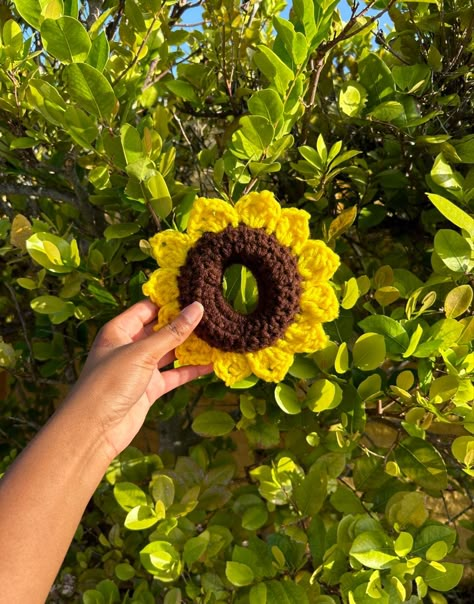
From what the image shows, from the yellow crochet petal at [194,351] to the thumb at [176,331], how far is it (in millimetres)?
49

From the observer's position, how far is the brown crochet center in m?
0.83

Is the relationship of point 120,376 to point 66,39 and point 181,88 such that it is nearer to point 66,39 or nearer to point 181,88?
point 66,39

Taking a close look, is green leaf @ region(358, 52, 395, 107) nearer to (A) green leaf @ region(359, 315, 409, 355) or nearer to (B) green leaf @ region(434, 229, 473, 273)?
(B) green leaf @ region(434, 229, 473, 273)

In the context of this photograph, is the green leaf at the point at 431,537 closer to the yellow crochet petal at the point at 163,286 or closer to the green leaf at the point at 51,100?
the yellow crochet petal at the point at 163,286

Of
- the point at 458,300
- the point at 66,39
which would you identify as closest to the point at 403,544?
the point at 458,300

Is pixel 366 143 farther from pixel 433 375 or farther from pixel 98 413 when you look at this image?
pixel 98 413

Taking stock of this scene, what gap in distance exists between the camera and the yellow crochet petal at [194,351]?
2.86ft

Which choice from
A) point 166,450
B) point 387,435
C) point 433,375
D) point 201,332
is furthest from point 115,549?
point 387,435

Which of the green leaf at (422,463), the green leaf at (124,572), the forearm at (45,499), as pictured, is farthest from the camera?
the green leaf at (124,572)

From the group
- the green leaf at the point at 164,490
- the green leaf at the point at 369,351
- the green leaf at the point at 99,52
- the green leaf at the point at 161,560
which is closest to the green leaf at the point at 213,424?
the green leaf at the point at 164,490

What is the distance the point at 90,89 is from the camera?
0.80 m

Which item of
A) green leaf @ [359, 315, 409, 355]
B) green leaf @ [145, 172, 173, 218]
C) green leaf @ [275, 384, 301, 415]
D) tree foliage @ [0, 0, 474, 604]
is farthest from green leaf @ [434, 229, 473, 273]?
green leaf @ [145, 172, 173, 218]

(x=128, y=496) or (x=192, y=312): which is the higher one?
(x=192, y=312)

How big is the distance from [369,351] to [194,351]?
0.94 feet
